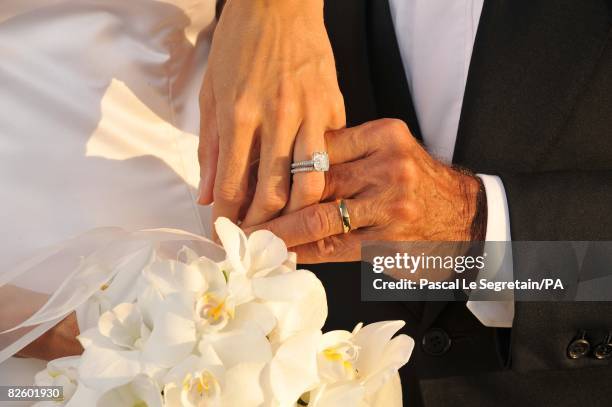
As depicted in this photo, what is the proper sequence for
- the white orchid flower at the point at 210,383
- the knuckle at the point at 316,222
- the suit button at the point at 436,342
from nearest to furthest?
the white orchid flower at the point at 210,383 → the knuckle at the point at 316,222 → the suit button at the point at 436,342

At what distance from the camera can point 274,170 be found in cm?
87

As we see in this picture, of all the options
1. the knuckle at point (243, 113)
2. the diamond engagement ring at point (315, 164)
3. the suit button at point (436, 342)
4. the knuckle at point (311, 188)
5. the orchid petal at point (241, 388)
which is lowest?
the suit button at point (436, 342)

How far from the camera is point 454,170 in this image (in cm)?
98

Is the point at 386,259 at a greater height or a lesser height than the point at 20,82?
lesser

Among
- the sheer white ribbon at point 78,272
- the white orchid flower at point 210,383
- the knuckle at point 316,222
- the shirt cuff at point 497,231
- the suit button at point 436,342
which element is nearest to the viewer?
the white orchid flower at point 210,383

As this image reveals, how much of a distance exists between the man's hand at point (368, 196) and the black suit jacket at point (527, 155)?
0.51 feet

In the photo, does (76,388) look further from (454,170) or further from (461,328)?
(461,328)

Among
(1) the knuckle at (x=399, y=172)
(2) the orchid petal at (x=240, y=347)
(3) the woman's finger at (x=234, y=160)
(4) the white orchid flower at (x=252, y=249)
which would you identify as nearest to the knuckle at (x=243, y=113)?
(3) the woman's finger at (x=234, y=160)

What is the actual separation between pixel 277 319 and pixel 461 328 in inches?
26.6

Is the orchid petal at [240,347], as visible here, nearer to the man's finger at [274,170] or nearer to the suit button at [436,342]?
the man's finger at [274,170]

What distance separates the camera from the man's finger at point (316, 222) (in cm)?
85

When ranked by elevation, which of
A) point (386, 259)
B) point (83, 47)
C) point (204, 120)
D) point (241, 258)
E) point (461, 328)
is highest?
point (83, 47)

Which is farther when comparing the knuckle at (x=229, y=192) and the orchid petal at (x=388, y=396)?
the knuckle at (x=229, y=192)

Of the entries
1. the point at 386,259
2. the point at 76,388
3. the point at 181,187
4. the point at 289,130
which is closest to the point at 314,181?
the point at 289,130
